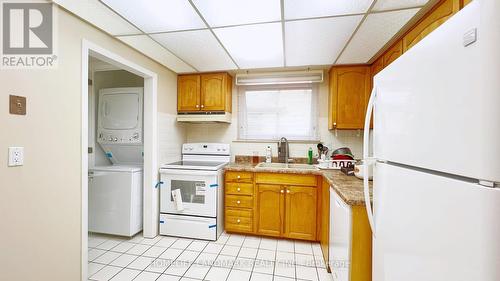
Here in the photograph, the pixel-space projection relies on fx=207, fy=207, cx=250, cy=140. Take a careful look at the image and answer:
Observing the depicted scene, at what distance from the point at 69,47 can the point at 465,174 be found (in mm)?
2250

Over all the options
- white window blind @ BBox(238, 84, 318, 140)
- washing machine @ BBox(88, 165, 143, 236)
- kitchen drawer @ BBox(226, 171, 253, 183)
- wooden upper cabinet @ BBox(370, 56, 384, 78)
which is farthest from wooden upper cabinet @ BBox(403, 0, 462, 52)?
washing machine @ BBox(88, 165, 143, 236)

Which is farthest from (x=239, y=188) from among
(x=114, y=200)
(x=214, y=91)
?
(x=114, y=200)

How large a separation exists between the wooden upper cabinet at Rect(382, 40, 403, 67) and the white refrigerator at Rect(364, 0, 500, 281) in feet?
4.57

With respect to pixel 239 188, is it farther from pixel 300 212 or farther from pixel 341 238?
pixel 341 238

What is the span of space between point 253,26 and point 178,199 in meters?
2.05

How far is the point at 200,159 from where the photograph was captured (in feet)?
10.0

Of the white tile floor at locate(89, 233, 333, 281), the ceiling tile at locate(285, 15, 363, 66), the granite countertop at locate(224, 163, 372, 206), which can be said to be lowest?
the white tile floor at locate(89, 233, 333, 281)

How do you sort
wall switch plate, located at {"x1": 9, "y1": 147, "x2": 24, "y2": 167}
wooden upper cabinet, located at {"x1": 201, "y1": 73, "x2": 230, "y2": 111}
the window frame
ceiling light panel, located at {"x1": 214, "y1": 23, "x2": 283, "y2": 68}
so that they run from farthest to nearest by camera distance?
the window frame
wooden upper cabinet, located at {"x1": 201, "y1": 73, "x2": 230, "y2": 111}
ceiling light panel, located at {"x1": 214, "y1": 23, "x2": 283, "y2": 68}
wall switch plate, located at {"x1": 9, "y1": 147, "x2": 24, "y2": 167}

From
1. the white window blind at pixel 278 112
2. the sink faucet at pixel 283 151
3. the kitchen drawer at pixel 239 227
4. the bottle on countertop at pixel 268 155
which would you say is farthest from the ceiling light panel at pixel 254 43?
the kitchen drawer at pixel 239 227

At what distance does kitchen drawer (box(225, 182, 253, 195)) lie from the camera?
256cm

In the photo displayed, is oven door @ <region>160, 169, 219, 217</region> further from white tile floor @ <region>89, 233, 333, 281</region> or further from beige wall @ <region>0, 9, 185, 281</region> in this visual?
beige wall @ <region>0, 9, 185, 281</region>

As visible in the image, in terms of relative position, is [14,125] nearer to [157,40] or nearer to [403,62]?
[157,40]

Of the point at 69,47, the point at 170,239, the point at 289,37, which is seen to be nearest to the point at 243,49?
the point at 289,37

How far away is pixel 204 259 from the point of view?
6.86ft
